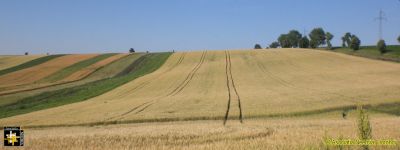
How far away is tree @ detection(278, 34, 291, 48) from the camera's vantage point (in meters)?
165

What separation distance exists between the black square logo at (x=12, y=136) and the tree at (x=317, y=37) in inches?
5708

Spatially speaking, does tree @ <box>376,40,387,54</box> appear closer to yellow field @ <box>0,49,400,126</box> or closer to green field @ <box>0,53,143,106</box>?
yellow field @ <box>0,49,400,126</box>

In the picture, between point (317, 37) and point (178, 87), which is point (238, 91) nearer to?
point (178, 87)

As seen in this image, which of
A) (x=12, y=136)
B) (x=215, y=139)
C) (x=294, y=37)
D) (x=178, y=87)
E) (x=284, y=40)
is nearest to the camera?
(x=12, y=136)

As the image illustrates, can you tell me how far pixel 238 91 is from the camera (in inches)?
1818

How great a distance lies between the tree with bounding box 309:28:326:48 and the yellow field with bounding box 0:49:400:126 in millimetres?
71165

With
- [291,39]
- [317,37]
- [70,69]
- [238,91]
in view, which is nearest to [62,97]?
[238,91]

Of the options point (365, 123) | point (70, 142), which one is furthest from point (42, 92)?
point (365, 123)

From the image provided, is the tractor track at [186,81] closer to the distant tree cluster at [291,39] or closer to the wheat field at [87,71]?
the wheat field at [87,71]

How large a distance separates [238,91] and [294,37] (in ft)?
397

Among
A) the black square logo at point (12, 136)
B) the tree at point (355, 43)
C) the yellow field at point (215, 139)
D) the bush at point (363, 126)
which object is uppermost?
the tree at point (355, 43)

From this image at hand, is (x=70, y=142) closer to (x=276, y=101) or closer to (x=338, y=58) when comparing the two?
(x=276, y=101)

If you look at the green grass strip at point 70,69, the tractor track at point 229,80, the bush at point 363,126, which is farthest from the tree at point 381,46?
the bush at point 363,126

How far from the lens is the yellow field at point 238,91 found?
32.4 meters
